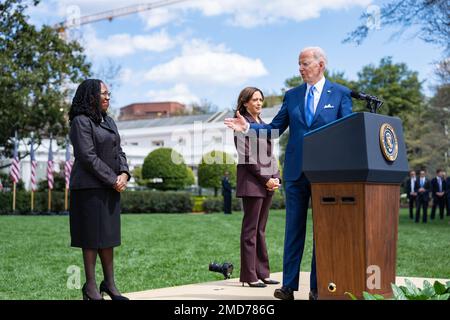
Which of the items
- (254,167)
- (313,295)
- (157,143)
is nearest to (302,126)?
(313,295)

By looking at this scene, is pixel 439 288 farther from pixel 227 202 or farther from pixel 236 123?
pixel 227 202

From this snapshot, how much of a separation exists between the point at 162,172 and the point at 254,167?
35.9m

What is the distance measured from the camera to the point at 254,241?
636 cm

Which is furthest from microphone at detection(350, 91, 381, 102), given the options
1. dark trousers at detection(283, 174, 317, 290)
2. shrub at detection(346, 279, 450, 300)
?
shrub at detection(346, 279, 450, 300)

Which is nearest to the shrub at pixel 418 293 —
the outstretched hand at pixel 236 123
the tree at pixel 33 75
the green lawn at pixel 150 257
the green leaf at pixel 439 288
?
the green leaf at pixel 439 288

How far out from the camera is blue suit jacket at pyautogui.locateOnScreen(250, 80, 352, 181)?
484 cm

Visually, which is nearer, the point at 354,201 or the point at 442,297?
the point at 442,297

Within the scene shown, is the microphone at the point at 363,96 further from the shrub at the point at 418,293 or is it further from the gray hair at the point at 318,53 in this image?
the shrub at the point at 418,293

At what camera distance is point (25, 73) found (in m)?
25.7

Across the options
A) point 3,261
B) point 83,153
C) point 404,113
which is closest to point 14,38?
point 3,261

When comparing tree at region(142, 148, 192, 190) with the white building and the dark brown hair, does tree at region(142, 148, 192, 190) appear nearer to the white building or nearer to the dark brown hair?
the white building

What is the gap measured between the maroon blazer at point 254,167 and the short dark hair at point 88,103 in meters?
1.65

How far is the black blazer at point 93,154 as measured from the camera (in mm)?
4844
